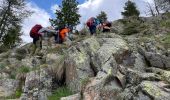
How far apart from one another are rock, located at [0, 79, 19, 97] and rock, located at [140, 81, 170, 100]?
32.2 feet

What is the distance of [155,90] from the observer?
13523 mm

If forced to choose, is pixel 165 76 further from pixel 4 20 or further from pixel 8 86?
pixel 4 20

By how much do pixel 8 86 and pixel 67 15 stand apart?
96.1 feet

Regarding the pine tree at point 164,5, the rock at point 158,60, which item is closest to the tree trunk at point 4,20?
the pine tree at point 164,5

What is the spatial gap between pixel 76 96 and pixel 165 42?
702 cm

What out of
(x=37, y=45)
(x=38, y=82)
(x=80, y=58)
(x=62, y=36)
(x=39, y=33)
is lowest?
(x=38, y=82)

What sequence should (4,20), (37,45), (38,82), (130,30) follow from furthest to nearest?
(4,20)
(130,30)
(37,45)
(38,82)

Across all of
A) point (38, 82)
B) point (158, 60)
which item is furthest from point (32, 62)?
point (158, 60)

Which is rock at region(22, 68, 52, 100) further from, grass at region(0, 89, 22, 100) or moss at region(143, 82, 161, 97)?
moss at region(143, 82, 161, 97)

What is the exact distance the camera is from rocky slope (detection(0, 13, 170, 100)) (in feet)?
47.7

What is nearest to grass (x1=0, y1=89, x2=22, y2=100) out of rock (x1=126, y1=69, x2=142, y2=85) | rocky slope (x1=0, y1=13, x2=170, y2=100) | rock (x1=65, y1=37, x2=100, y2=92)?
rocky slope (x1=0, y1=13, x2=170, y2=100)

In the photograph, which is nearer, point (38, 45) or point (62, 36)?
point (62, 36)

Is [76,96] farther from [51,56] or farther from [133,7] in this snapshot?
[133,7]

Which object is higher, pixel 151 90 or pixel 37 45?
pixel 37 45
